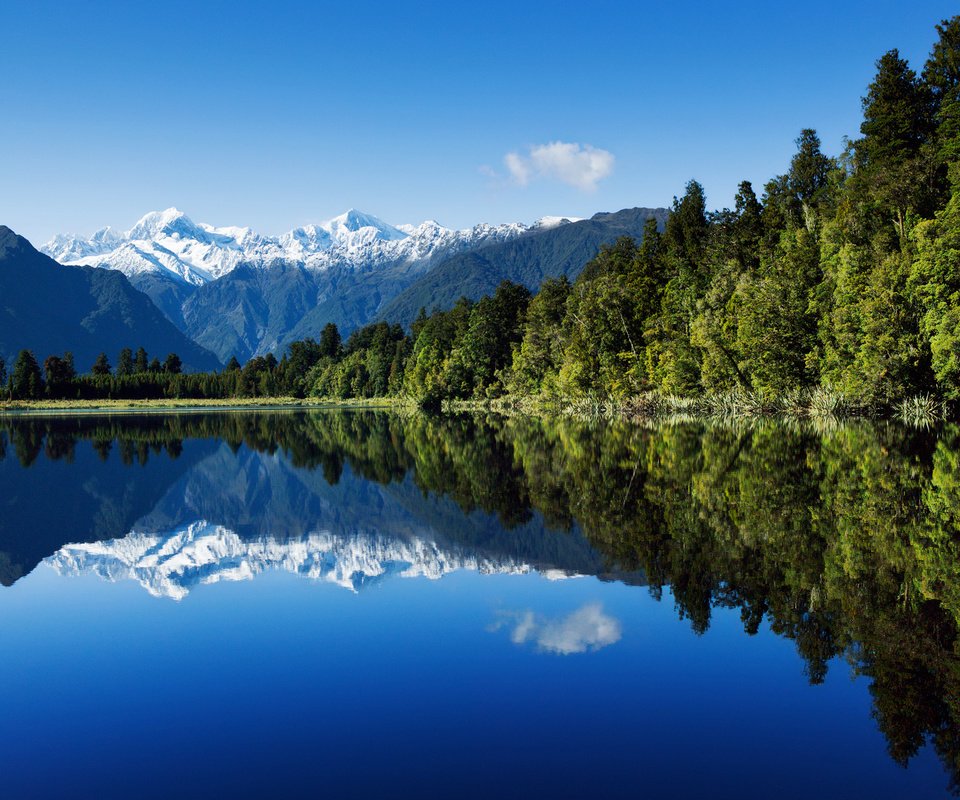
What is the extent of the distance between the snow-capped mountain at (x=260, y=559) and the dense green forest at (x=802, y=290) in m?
39.4

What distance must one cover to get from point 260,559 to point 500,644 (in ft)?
28.4

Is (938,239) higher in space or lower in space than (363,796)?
higher

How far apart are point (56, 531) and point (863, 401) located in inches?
2011

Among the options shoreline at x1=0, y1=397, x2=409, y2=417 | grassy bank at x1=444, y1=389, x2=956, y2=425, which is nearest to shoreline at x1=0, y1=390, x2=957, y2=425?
grassy bank at x1=444, y1=389, x2=956, y2=425

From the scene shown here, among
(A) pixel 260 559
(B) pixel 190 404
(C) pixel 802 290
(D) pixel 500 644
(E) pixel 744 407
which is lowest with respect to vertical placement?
(B) pixel 190 404

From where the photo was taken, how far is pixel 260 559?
1861 centimetres

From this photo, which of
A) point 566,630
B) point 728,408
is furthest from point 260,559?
point 728,408

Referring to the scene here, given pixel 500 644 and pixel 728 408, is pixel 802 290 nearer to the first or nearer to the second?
pixel 728 408

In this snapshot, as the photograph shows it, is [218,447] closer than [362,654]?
No

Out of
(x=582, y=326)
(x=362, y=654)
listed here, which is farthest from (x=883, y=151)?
(x=362, y=654)

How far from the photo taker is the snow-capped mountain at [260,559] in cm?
1656

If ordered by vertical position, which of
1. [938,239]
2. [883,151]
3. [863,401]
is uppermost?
[883,151]

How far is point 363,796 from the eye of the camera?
24.2ft

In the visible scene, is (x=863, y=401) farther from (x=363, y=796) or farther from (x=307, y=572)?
(x=363, y=796)
